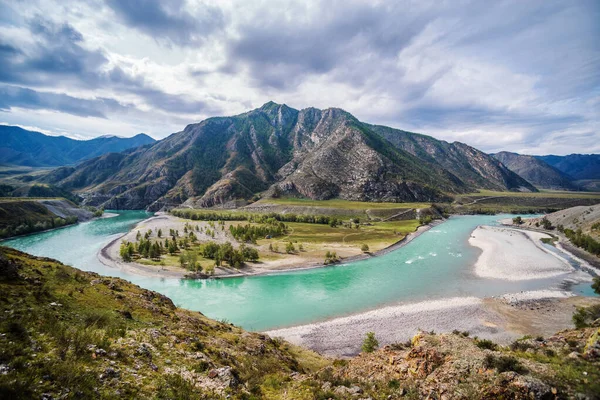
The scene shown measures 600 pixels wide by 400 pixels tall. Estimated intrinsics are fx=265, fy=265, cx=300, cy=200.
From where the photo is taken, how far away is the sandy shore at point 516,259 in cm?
6675

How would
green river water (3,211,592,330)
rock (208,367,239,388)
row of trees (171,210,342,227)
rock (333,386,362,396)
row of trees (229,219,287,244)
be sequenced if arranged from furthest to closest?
row of trees (171,210,342,227)
row of trees (229,219,287,244)
green river water (3,211,592,330)
rock (333,386,362,396)
rock (208,367,239,388)

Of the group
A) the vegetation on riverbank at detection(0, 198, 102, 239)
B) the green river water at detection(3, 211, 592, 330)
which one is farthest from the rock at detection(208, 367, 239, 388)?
the vegetation on riverbank at detection(0, 198, 102, 239)

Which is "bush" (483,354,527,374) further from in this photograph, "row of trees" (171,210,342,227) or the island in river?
"row of trees" (171,210,342,227)

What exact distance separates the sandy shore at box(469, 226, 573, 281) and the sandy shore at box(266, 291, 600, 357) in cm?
1541

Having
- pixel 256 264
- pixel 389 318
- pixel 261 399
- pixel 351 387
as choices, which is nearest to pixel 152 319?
pixel 261 399

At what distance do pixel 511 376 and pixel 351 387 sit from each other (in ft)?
28.0

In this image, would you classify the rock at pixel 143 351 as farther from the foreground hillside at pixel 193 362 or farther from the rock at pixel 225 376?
the rock at pixel 225 376

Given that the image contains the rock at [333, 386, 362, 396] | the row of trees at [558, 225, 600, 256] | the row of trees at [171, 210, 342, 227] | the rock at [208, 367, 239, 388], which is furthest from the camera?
the row of trees at [171, 210, 342, 227]

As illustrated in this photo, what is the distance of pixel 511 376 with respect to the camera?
1352cm

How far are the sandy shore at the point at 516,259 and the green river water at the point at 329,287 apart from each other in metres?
3.32

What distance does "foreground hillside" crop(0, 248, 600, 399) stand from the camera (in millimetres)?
11016

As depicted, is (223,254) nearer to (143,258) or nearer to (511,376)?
(143,258)

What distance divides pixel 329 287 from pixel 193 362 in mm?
47062

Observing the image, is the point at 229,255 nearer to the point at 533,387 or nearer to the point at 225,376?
the point at 225,376
